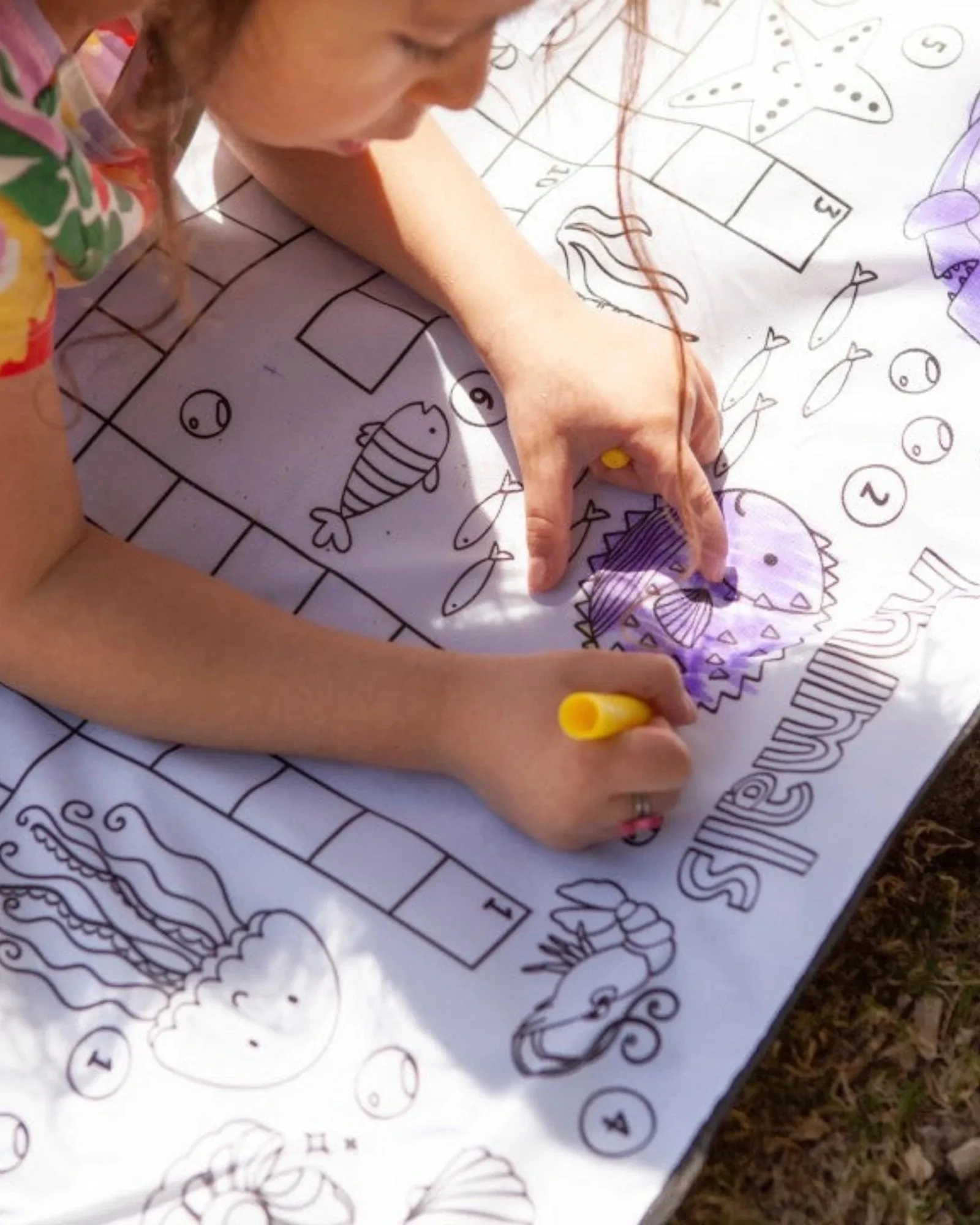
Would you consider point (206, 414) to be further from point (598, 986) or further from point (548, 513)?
point (598, 986)

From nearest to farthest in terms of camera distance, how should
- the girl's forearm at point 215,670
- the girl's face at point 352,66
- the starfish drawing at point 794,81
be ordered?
the girl's face at point 352,66 < the girl's forearm at point 215,670 < the starfish drawing at point 794,81

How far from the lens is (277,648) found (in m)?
0.74

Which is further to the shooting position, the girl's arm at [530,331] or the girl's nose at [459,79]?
the girl's arm at [530,331]

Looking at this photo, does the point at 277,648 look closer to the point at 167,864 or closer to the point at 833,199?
the point at 167,864

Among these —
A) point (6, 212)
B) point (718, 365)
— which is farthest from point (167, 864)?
point (718, 365)

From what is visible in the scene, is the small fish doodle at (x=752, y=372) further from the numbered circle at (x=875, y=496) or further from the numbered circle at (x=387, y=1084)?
the numbered circle at (x=387, y=1084)

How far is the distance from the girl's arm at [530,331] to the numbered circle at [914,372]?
110mm

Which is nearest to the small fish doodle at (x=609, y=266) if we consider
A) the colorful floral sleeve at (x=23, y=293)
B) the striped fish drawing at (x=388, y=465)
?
the striped fish drawing at (x=388, y=465)

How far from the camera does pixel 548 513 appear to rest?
2.64 feet

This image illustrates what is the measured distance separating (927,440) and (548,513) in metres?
0.22

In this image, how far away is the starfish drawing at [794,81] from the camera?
940 mm

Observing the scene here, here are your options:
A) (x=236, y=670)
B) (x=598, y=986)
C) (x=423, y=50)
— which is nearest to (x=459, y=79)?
(x=423, y=50)

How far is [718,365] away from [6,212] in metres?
0.41

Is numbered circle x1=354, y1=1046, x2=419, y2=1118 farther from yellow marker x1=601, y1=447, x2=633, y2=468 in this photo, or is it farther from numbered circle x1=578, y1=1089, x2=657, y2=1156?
yellow marker x1=601, y1=447, x2=633, y2=468
